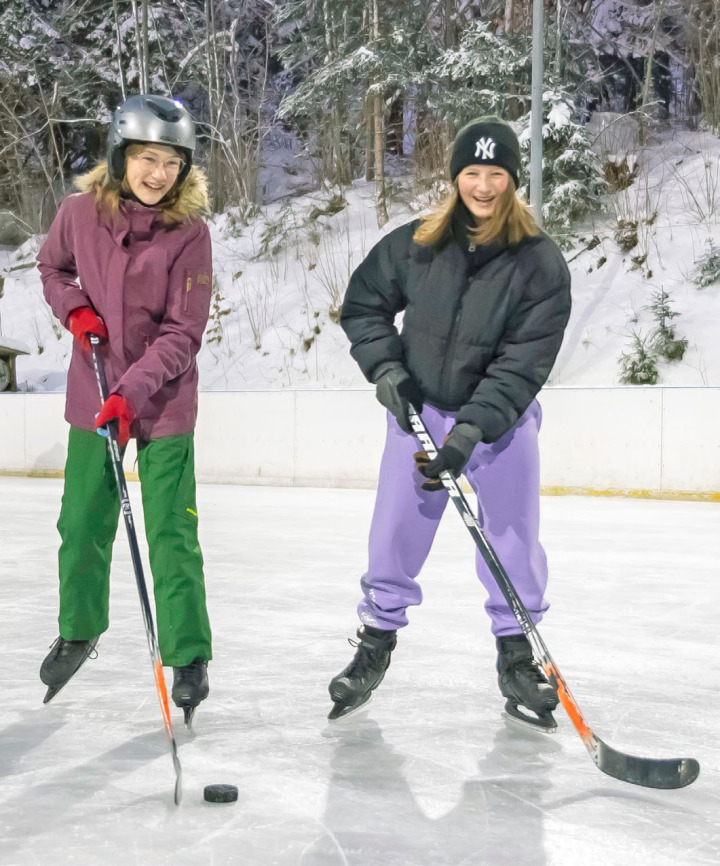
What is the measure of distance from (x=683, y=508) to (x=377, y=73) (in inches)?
394

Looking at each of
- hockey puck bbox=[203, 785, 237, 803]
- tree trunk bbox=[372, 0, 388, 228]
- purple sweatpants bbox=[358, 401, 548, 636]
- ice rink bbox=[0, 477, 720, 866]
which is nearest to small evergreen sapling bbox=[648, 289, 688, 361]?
tree trunk bbox=[372, 0, 388, 228]

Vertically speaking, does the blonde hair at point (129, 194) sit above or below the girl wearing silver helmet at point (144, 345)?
above

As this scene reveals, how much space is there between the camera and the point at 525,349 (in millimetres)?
2361

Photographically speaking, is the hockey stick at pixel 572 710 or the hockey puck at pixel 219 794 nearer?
the hockey puck at pixel 219 794

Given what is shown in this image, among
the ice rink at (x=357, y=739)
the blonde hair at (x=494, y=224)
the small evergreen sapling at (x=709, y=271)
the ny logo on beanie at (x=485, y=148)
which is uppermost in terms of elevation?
the small evergreen sapling at (x=709, y=271)

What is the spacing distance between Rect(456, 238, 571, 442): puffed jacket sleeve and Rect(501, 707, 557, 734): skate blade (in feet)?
2.02

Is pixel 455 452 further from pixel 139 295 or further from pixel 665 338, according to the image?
pixel 665 338

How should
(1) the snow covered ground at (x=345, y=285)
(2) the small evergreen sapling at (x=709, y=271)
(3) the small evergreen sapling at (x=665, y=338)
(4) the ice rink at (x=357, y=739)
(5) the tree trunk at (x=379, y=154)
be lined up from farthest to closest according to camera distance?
(5) the tree trunk at (x=379, y=154) → (2) the small evergreen sapling at (x=709, y=271) → (1) the snow covered ground at (x=345, y=285) → (3) the small evergreen sapling at (x=665, y=338) → (4) the ice rink at (x=357, y=739)

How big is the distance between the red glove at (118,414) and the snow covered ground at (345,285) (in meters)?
8.68

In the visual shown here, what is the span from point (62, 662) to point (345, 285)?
11066 millimetres

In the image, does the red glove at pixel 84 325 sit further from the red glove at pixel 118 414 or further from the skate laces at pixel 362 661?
the skate laces at pixel 362 661

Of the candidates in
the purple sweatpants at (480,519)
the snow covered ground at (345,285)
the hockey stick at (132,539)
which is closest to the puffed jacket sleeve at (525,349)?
the purple sweatpants at (480,519)

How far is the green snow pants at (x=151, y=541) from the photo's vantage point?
7.88 ft

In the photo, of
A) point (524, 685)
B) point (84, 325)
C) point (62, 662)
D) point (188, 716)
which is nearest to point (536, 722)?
point (524, 685)
